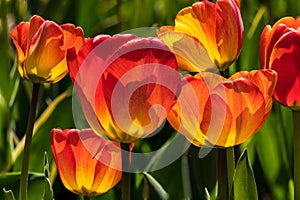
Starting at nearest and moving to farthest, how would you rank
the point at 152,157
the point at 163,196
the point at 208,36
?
the point at 208,36
the point at 163,196
the point at 152,157

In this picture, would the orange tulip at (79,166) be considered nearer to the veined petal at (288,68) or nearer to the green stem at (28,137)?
the green stem at (28,137)

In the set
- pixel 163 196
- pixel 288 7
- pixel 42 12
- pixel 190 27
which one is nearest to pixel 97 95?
pixel 190 27

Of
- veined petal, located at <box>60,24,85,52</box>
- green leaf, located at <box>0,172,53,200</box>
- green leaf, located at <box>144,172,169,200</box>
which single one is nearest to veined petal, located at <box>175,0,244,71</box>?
veined petal, located at <box>60,24,85,52</box>

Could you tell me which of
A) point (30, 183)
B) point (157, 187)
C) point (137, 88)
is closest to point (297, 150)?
point (137, 88)

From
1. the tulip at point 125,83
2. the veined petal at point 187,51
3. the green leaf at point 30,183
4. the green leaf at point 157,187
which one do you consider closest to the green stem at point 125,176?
the tulip at point 125,83

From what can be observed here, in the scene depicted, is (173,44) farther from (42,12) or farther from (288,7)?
(42,12)

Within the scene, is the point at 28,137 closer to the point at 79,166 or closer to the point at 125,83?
the point at 79,166

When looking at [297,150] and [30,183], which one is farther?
[30,183]
